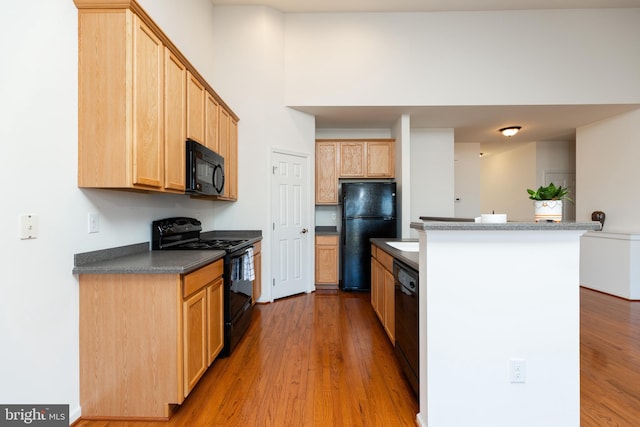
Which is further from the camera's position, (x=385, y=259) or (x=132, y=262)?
(x=385, y=259)

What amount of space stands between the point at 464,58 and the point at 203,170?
3.86 m

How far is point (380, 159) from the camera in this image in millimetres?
4719

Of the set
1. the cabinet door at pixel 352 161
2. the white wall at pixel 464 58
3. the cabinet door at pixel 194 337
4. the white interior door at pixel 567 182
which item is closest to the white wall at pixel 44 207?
the cabinet door at pixel 194 337

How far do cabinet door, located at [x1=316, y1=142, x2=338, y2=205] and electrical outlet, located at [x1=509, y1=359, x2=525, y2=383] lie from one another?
3472mm

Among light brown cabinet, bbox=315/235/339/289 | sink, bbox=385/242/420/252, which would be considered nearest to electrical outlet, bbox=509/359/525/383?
sink, bbox=385/242/420/252

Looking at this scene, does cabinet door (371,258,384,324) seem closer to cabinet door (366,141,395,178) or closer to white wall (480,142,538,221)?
cabinet door (366,141,395,178)

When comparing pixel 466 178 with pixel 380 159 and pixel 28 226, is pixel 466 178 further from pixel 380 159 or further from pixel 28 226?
pixel 28 226

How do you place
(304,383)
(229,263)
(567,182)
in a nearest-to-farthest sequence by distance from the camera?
1. (304,383)
2. (229,263)
3. (567,182)

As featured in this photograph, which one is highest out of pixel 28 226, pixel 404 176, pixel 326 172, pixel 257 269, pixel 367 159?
pixel 367 159

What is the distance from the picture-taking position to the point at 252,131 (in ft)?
12.6

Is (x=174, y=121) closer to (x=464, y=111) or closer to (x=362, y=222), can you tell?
(x=362, y=222)

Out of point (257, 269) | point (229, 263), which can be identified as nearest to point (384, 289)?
point (229, 263)

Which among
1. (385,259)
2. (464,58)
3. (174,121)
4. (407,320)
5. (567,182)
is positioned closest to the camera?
(407,320)

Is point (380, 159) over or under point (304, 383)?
over
